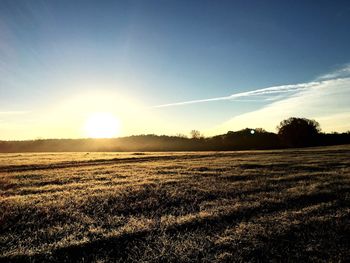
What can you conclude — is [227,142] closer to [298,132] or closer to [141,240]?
[298,132]

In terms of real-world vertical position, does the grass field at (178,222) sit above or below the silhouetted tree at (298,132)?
below

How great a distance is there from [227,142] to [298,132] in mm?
21221

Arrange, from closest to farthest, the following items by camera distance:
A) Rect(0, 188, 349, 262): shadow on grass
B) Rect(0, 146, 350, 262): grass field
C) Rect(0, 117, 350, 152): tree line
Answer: Rect(0, 188, 349, 262): shadow on grass
Rect(0, 146, 350, 262): grass field
Rect(0, 117, 350, 152): tree line

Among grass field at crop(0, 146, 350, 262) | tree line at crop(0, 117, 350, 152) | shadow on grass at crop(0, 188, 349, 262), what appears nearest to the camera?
shadow on grass at crop(0, 188, 349, 262)

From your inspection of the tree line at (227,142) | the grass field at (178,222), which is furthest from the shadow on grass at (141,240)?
the tree line at (227,142)

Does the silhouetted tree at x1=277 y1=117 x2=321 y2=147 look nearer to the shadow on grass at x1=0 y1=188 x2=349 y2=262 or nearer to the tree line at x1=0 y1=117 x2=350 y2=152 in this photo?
the tree line at x1=0 y1=117 x2=350 y2=152

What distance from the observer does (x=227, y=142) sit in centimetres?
10138

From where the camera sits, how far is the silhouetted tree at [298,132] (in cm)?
9706

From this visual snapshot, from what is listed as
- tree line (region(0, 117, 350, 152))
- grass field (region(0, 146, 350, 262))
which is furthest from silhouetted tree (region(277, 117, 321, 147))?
grass field (region(0, 146, 350, 262))

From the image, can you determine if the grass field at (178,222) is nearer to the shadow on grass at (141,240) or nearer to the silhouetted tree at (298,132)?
the shadow on grass at (141,240)

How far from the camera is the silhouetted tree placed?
97.1m

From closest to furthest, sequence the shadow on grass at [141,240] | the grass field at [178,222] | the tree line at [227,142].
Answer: the shadow on grass at [141,240]
the grass field at [178,222]
the tree line at [227,142]

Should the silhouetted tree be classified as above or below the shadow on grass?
above

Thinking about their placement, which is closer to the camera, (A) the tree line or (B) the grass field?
(B) the grass field
